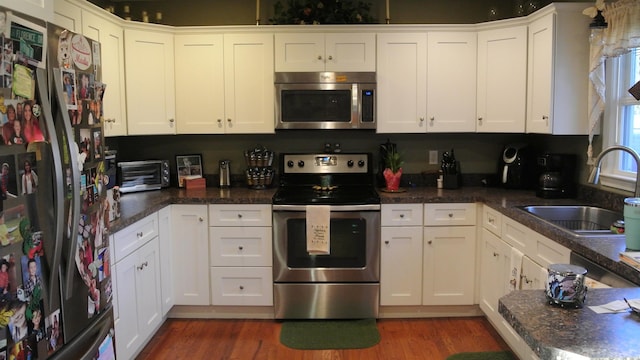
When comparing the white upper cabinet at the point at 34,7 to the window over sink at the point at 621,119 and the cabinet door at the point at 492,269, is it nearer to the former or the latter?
the cabinet door at the point at 492,269

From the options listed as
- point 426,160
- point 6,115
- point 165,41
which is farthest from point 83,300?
point 426,160

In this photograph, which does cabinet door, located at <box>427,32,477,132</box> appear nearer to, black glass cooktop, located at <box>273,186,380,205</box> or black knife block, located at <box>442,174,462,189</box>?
black knife block, located at <box>442,174,462,189</box>

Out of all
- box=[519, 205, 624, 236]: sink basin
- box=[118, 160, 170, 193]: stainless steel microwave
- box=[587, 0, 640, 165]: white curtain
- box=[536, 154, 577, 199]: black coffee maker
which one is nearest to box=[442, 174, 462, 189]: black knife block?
box=[536, 154, 577, 199]: black coffee maker

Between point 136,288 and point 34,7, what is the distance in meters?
1.69

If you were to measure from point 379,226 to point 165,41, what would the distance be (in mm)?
2070

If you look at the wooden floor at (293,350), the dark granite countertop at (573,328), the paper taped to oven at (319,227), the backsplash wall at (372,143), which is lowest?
the wooden floor at (293,350)

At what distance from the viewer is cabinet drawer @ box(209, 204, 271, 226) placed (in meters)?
3.39

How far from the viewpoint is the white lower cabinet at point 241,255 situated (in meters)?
3.40

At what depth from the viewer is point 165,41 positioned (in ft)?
11.7

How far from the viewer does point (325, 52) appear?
3.58 m

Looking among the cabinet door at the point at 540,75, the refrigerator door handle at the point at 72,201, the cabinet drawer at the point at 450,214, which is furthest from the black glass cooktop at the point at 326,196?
the refrigerator door handle at the point at 72,201

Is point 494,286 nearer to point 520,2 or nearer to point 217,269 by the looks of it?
point 217,269

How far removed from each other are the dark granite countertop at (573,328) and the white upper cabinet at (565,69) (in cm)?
184

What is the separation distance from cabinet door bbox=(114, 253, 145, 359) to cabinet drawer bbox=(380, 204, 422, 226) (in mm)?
1636
